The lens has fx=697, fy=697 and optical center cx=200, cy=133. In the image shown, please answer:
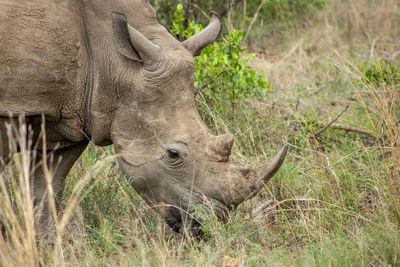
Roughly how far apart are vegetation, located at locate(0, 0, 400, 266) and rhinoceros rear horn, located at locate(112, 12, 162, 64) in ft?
2.75

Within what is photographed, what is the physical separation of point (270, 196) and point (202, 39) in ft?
5.05

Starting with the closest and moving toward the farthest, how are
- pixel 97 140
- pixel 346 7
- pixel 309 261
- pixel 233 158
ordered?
1. pixel 309 261
2. pixel 97 140
3. pixel 233 158
4. pixel 346 7

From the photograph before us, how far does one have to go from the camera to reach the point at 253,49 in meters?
10.8

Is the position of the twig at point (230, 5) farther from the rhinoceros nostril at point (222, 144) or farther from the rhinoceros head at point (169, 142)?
the rhinoceros nostril at point (222, 144)

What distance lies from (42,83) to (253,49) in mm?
6403

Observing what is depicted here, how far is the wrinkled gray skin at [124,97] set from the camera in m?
4.68

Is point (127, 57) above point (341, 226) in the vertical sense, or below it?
above

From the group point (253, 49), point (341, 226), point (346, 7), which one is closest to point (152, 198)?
point (341, 226)

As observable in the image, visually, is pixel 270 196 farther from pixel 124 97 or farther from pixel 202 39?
pixel 124 97

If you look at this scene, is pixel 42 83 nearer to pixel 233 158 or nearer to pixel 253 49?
pixel 233 158

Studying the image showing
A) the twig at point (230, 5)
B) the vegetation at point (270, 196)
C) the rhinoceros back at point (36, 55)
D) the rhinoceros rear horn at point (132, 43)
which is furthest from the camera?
the twig at point (230, 5)

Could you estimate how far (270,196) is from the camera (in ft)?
19.8

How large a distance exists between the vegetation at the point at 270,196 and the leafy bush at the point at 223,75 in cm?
1

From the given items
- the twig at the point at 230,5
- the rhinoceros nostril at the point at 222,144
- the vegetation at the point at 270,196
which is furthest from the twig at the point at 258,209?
the twig at the point at 230,5
